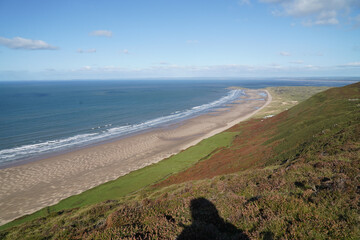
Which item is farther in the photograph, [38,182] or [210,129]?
[210,129]

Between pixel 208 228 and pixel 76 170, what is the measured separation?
30.4 m

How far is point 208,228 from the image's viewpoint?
6898 mm

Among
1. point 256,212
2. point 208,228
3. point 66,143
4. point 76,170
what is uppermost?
point 256,212

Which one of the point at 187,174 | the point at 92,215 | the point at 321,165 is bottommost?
the point at 187,174

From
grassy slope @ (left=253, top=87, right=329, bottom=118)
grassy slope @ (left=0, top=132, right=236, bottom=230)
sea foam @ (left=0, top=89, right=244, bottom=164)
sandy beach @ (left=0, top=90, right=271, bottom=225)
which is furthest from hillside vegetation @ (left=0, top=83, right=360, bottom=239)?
grassy slope @ (left=253, top=87, right=329, bottom=118)

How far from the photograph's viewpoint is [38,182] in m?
27.4

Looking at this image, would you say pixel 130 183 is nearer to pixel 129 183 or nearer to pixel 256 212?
pixel 129 183

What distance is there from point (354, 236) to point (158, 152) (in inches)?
1341

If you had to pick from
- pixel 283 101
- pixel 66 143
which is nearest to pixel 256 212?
pixel 66 143

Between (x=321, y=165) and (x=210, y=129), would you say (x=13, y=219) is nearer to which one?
(x=321, y=165)

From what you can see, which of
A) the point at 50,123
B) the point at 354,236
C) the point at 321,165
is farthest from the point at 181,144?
the point at 50,123

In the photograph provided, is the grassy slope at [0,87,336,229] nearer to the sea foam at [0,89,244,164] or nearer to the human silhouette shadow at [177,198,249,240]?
the human silhouette shadow at [177,198,249,240]

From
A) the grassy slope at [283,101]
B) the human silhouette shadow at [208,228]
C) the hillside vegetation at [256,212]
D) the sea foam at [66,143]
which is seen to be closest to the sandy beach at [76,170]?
the sea foam at [66,143]

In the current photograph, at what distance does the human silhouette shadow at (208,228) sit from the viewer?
6.59m
